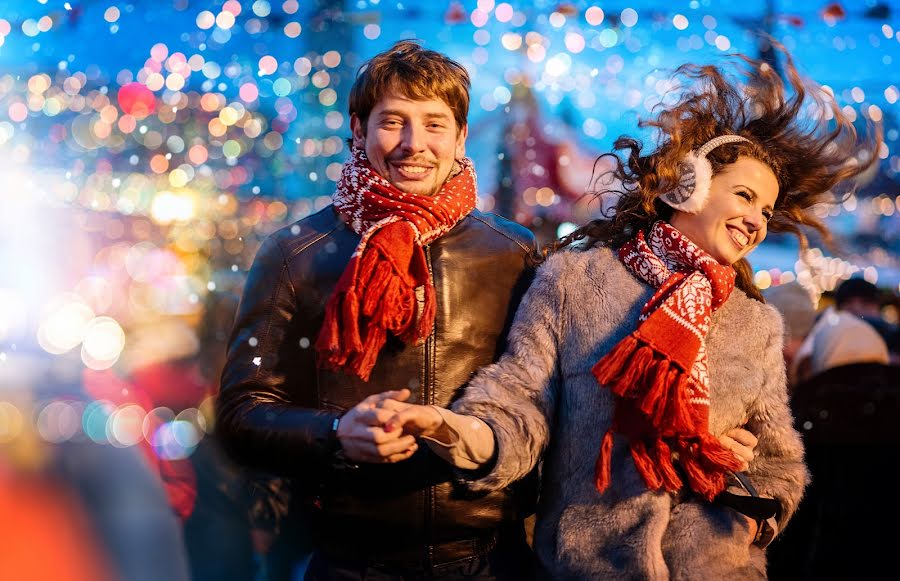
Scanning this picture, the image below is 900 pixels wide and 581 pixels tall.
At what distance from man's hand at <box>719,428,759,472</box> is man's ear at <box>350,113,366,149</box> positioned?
4.17 ft

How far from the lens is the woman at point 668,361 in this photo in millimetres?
2172

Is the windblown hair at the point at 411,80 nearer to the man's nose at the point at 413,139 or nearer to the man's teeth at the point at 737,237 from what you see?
the man's nose at the point at 413,139

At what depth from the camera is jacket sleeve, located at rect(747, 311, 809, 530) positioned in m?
2.32

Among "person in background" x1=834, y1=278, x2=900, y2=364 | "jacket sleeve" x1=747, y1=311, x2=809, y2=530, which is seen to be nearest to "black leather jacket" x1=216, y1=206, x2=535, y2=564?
"jacket sleeve" x1=747, y1=311, x2=809, y2=530

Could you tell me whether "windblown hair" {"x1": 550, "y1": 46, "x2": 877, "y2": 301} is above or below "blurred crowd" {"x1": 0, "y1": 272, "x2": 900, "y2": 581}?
above

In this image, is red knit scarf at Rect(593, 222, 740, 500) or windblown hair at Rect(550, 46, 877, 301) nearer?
red knit scarf at Rect(593, 222, 740, 500)

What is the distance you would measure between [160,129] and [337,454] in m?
4.82

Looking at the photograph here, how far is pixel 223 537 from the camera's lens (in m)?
3.59

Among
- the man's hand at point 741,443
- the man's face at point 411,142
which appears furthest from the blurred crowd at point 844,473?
the man's face at point 411,142

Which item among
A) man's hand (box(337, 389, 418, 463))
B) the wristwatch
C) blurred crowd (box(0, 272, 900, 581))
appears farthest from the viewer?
blurred crowd (box(0, 272, 900, 581))

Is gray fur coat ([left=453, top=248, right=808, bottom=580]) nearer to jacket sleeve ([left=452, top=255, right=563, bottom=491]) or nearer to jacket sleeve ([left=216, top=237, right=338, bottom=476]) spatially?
jacket sleeve ([left=452, top=255, right=563, bottom=491])

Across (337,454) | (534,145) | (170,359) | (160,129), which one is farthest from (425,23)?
(337,454)

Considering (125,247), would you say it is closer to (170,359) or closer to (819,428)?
(170,359)

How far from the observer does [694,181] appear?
237 cm
